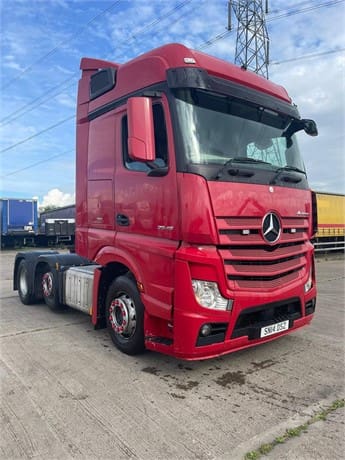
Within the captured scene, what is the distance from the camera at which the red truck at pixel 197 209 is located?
3.43 m

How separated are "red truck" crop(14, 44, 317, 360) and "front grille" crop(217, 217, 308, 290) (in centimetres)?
1

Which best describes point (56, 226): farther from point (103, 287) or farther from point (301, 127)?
point (301, 127)

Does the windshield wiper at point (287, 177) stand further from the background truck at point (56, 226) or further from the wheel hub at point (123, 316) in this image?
the background truck at point (56, 226)

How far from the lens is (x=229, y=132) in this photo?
3.87 meters

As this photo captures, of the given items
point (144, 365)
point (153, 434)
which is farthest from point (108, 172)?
point (153, 434)

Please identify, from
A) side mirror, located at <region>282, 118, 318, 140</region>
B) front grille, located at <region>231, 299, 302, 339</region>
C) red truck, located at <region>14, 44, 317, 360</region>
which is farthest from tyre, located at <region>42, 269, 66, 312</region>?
side mirror, located at <region>282, 118, 318, 140</region>

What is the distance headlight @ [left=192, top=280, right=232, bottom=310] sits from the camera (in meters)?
3.38

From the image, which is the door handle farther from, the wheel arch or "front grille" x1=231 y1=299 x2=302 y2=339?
"front grille" x1=231 y1=299 x2=302 y2=339

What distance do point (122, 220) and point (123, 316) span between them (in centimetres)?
108

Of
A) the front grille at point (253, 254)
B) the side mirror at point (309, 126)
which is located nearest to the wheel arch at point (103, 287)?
the front grille at point (253, 254)

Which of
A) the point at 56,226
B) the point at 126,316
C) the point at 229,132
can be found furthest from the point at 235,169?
the point at 56,226

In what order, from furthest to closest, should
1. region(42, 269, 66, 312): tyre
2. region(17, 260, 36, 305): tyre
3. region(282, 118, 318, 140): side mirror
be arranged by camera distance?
region(17, 260, 36, 305): tyre, region(42, 269, 66, 312): tyre, region(282, 118, 318, 140): side mirror

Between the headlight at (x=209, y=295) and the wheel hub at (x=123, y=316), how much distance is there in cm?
108

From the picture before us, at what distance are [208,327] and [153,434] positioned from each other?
39.4 inches
